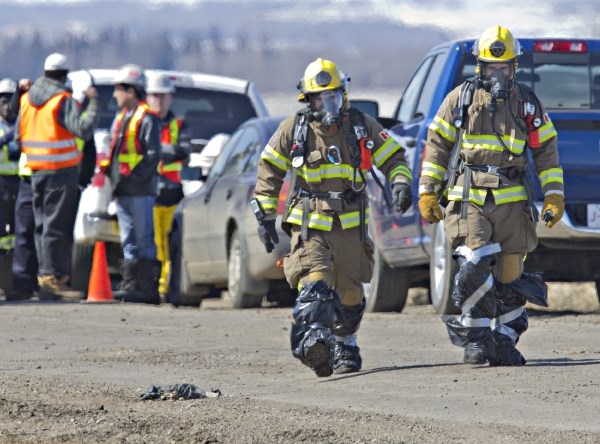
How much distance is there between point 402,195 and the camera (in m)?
10.4

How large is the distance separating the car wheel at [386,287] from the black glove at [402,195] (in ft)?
13.3

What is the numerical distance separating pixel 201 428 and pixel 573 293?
39.6ft

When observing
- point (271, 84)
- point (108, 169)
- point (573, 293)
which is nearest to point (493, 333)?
point (108, 169)

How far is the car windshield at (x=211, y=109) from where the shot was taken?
19.4m

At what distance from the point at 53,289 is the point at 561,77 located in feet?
16.2

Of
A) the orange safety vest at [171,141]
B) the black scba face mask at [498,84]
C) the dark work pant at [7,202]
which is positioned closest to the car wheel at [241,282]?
the orange safety vest at [171,141]

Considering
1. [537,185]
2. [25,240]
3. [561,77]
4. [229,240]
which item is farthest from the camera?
[25,240]

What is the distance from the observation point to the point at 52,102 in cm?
1655

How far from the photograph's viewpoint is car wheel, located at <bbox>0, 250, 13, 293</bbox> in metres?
17.8

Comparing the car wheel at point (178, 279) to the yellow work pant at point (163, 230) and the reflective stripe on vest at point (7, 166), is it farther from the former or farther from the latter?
the reflective stripe on vest at point (7, 166)

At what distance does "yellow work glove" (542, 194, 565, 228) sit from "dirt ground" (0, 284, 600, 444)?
774 millimetres

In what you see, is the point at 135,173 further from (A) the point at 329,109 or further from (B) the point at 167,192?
(A) the point at 329,109

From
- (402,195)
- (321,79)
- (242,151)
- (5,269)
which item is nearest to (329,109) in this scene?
(321,79)

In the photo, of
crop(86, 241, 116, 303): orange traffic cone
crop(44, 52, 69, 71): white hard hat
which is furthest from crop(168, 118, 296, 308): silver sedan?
crop(44, 52, 69, 71): white hard hat
